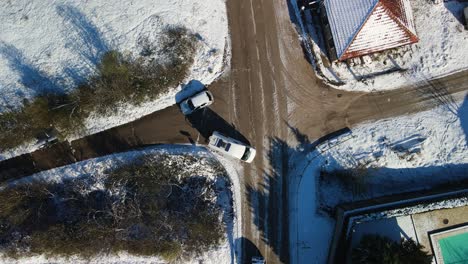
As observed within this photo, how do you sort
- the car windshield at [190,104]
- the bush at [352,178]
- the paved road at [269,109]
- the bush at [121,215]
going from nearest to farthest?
the car windshield at [190,104], the bush at [121,215], the bush at [352,178], the paved road at [269,109]

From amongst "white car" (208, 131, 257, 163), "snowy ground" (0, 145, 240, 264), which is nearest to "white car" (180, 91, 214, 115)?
→ "white car" (208, 131, 257, 163)

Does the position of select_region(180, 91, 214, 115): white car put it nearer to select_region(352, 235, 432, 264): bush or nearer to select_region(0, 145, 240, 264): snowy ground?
select_region(0, 145, 240, 264): snowy ground

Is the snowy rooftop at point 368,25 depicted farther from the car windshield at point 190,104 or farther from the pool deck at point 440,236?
the pool deck at point 440,236

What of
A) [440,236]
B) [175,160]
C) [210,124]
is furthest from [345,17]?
[440,236]

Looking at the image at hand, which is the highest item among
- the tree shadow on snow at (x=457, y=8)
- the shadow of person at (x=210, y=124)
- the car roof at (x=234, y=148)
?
the tree shadow on snow at (x=457, y=8)

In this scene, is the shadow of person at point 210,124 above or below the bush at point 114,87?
below

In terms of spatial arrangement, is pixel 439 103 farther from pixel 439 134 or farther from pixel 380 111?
pixel 380 111

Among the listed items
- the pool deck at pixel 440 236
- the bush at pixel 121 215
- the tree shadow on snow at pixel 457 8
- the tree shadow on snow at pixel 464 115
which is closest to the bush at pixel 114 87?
the bush at pixel 121 215
